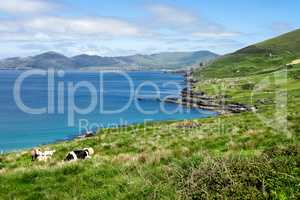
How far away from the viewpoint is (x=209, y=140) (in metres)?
23.4

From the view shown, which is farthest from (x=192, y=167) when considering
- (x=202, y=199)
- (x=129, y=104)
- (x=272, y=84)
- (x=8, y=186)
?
(x=272, y=84)

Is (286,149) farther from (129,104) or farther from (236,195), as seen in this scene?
(129,104)

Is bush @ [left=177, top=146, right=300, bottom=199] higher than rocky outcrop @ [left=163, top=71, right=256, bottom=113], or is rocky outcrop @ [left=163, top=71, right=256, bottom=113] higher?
bush @ [left=177, top=146, right=300, bottom=199]

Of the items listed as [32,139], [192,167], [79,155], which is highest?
[192,167]

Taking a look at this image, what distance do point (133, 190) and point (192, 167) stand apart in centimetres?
181

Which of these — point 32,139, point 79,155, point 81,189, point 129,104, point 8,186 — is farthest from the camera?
point 129,104

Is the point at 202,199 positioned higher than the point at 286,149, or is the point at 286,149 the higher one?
the point at 286,149

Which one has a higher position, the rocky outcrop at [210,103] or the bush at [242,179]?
the bush at [242,179]

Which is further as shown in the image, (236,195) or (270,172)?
(270,172)

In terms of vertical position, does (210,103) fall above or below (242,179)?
below

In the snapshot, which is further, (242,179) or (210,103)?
(210,103)

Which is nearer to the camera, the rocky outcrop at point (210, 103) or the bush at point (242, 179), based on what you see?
the bush at point (242, 179)

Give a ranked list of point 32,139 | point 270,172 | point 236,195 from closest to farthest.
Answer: point 236,195
point 270,172
point 32,139

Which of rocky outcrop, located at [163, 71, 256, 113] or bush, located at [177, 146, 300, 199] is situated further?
rocky outcrop, located at [163, 71, 256, 113]
